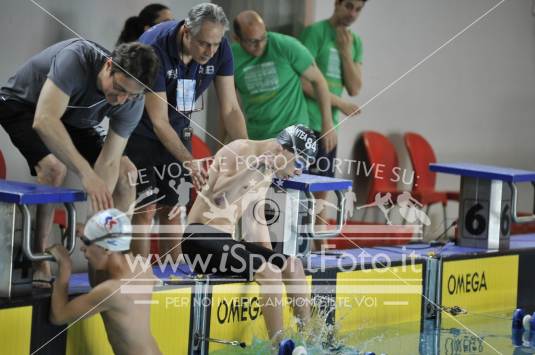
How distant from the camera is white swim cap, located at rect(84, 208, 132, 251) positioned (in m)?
4.16

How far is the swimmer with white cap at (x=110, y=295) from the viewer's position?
4.11 meters

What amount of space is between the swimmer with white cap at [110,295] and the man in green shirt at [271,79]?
1.82 metres

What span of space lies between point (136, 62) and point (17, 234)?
2.92 feet

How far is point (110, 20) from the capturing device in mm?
5797

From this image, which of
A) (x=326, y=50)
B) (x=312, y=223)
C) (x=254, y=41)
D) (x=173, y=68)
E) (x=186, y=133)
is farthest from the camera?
(x=326, y=50)

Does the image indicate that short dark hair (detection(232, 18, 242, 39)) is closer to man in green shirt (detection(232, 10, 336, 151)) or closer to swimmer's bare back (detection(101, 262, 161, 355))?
man in green shirt (detection(232, 10, 336, 151))

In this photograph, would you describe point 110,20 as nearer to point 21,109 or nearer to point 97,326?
point 21,109

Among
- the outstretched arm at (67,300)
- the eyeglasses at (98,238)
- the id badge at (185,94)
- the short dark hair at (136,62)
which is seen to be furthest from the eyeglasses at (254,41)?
the outstretched arm at (67,300)

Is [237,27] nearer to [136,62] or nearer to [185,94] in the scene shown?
[185,94]

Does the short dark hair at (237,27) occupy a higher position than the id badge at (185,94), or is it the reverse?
the short dark hair at (237,27)

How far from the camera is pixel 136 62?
4.30m

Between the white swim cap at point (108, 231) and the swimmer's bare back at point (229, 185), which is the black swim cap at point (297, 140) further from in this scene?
the white swim cap at point (108, 231)

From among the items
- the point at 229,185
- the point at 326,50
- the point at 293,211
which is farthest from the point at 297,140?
the point at 326,50

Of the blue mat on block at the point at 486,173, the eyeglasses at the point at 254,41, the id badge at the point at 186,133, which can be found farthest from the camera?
the blue mat on block at the point at 486,173
